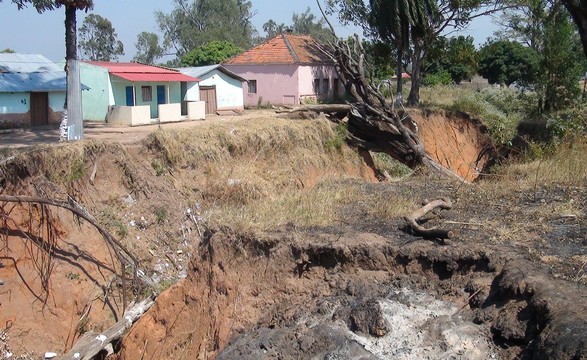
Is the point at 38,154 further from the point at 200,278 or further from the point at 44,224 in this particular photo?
the point at 200,278

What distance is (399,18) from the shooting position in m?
30.3

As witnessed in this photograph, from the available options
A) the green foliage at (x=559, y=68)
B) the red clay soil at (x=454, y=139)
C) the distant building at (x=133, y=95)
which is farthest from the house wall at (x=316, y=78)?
the green foliage at (x=559, y=68)

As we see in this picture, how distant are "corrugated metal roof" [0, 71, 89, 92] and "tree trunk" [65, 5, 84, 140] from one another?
7.46m

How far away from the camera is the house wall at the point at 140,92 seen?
2961 centimetres

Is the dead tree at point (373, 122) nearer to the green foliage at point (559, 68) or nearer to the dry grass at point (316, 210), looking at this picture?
the dry grass at point (316, 210)

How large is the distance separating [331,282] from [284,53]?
3258 cm

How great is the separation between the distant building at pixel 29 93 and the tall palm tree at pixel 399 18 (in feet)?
43.8

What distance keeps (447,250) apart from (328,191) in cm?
401

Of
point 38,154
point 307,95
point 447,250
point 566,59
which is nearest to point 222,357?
point 447,250

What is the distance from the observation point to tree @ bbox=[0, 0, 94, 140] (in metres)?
18.8

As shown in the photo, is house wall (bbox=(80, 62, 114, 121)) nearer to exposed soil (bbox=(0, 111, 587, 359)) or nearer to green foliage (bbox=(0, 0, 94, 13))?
green foliage (bbox=(0, 0, 94, 13))

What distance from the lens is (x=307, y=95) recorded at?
3978 centimetres

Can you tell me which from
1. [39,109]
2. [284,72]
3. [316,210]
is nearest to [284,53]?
[284,72]

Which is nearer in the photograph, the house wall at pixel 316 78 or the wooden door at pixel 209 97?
the wooden door at pixel 209 97
